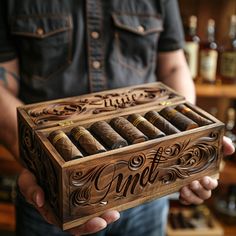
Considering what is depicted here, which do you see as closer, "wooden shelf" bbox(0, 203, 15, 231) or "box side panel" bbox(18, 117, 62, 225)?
"box side panel" bbox(18, 117, 62, 225)

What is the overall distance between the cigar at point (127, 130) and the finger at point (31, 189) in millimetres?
194

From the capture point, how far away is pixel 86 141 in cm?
77

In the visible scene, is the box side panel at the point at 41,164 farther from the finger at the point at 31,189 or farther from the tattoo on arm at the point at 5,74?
the tattoo on arm at the point at 5,74

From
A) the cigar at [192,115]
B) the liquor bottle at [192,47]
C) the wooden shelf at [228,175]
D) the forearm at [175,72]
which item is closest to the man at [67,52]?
the forearm at [175,72]

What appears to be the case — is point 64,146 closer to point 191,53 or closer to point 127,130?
point 127,130

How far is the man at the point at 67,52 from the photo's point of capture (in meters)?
1.04

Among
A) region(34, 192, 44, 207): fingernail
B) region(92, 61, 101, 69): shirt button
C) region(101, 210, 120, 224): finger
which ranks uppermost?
region(92, 61, 101, 69): shirt button

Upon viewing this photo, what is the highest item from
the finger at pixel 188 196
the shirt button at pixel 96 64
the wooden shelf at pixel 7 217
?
the shirt button at pixel 96 64

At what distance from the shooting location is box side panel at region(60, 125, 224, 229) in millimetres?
752

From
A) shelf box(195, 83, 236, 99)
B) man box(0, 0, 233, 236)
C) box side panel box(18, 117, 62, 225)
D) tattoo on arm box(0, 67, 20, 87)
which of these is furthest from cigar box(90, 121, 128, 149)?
shelf box(195, 83, 236, 99)

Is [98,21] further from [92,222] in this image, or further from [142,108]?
[92,222]

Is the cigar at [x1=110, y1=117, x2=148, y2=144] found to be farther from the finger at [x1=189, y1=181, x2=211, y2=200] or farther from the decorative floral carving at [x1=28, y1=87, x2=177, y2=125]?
the finger at [x1=189, y1=181, x2=211, y2=200]

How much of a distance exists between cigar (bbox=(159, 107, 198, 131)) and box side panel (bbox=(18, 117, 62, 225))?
0.89 ft

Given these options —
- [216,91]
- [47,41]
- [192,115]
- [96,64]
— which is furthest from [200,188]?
[216,91]
